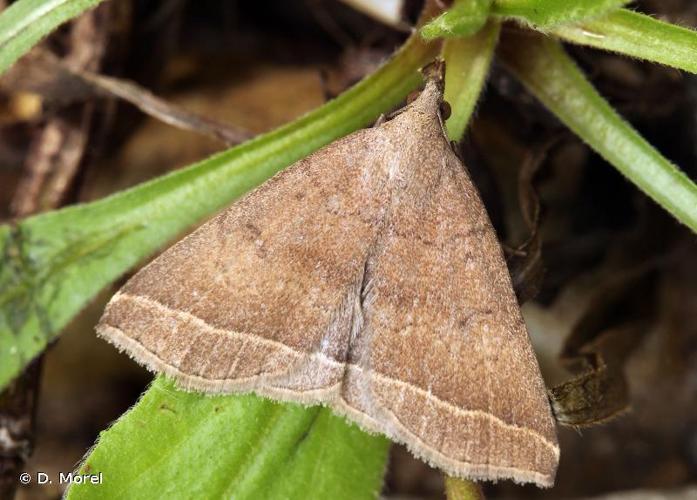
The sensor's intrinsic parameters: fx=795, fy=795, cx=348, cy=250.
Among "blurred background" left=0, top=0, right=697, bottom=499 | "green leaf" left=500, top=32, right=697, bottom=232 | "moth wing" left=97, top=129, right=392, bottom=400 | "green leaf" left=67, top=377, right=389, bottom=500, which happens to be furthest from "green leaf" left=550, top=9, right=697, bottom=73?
"green leaf" left=67, top=377, right=389, bottom=500

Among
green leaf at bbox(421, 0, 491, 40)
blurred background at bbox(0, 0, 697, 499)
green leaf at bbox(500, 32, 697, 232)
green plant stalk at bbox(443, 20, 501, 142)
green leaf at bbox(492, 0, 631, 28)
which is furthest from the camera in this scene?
blurred background at bbox(0, 0, 697, 499)

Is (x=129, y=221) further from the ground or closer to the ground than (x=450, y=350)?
further from the ground

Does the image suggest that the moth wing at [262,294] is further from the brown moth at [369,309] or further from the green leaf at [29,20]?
the green leaf at [29,20]

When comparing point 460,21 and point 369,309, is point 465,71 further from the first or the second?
point 369,309

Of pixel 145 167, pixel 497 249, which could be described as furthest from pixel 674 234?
pixel 145 167

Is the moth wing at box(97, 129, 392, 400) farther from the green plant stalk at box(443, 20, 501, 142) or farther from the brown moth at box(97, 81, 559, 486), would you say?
the green plant stalk at box(443, 20, 501, 142)

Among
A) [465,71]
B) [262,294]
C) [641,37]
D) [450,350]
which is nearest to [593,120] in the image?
[641,37]

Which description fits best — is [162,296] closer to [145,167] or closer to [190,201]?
[190,201]
